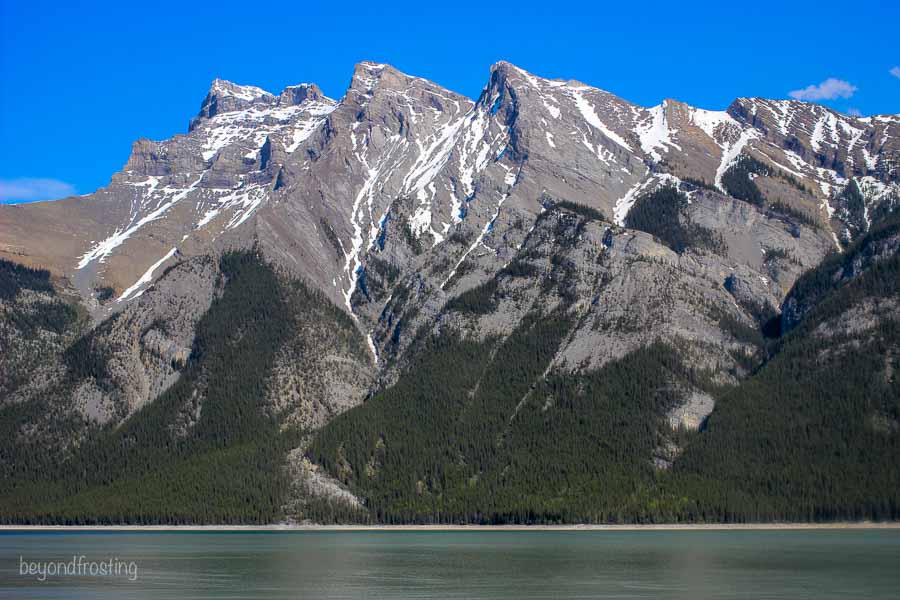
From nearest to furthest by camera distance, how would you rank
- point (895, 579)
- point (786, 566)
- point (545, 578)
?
point (895, 579), point (545, 578), point (786, 566)

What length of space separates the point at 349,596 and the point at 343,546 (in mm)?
75592

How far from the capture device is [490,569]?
5477 inches

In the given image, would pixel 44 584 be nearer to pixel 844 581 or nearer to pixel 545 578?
pixel 545 578

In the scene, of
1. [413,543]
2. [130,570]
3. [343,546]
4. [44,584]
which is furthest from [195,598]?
[413,543]

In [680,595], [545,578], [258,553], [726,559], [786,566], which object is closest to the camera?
[680,595]

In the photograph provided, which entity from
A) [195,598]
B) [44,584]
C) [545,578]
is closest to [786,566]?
[545,578]

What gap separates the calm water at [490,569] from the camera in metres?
114

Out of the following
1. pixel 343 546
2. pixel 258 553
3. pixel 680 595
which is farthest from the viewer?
pixel 343 546

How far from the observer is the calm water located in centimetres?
11400

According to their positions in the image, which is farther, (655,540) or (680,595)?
(655,540)

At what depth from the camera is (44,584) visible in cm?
12138

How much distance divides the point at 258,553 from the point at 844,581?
7905 cm

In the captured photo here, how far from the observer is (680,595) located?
109m

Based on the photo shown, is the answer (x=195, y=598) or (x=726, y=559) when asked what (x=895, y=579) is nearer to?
(x=726, y=559)
